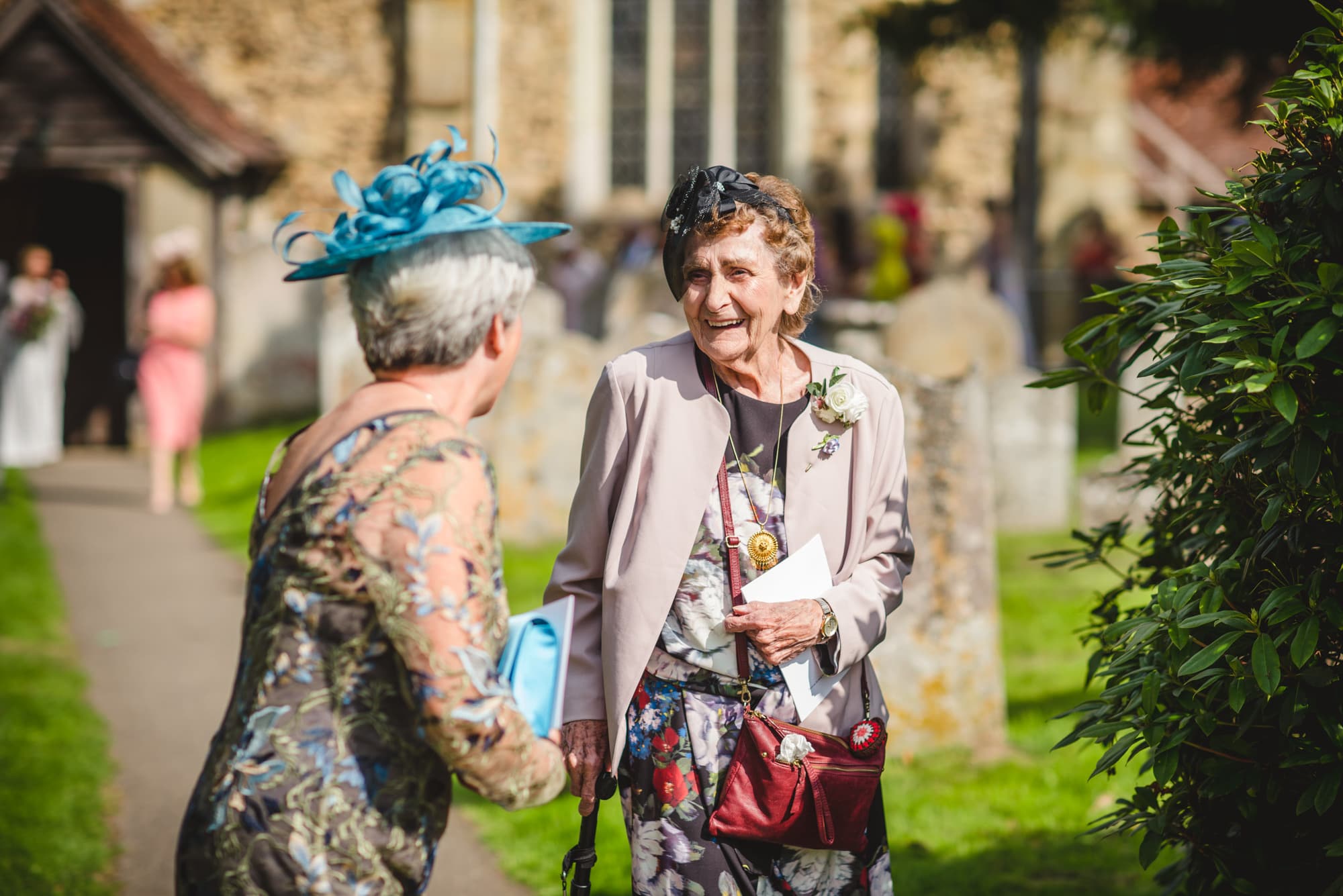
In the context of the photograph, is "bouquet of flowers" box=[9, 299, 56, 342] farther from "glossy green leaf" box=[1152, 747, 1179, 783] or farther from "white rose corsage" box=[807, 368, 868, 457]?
"glossy green leaf" box=[1152, 747, 1179, 783]

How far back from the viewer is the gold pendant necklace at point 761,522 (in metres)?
3.04

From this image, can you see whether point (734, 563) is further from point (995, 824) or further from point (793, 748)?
point (995, 824)

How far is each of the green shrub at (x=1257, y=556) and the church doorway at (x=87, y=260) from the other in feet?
53.4

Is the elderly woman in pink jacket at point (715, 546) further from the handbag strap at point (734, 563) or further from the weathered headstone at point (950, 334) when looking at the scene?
the weathered headstone at point (950, 334)

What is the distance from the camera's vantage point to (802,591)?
302cm

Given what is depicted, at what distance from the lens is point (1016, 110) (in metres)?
21.3

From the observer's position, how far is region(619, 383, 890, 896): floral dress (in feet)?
9.74

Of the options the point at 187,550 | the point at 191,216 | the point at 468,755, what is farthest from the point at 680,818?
the point at 191,216

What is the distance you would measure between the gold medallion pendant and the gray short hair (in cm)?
82

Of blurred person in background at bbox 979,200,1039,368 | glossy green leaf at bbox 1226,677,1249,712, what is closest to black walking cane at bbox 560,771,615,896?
glossy green leaf at bbox 1226,677,1249,712

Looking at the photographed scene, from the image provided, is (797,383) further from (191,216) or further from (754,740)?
(191,216)

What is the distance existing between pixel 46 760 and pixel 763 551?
4086 mm

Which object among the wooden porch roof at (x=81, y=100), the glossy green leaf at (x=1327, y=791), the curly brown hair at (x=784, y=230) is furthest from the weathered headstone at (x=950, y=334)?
the wooden porch roof at (x=81, y=100)

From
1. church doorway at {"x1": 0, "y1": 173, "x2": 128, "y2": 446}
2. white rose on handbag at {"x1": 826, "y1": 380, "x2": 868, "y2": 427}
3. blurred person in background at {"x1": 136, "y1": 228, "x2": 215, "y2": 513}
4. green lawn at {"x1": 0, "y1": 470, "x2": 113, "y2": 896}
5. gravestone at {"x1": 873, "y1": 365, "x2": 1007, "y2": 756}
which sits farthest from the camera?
church doorway at {"x1": 0, "y1": 173, "x2": 128, "y2": 446}
